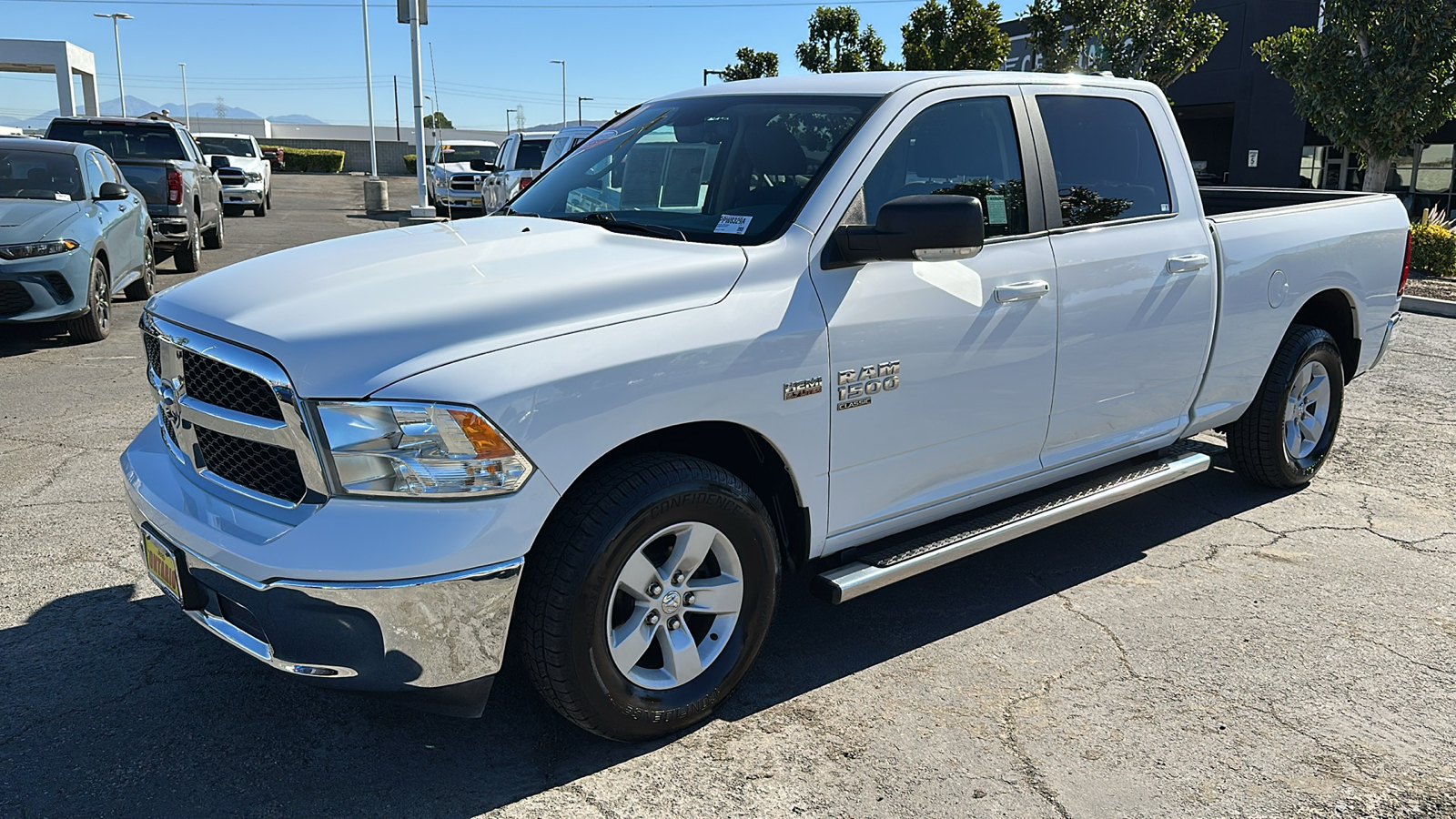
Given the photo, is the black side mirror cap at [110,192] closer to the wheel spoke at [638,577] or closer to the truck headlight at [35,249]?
the truck headlight at [35,249]

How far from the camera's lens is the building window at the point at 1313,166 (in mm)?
27406

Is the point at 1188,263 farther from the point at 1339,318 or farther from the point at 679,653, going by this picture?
the point at 679,653

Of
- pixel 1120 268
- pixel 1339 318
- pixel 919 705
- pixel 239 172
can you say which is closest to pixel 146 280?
pixel 1120 268

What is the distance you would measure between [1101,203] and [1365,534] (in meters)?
2.15

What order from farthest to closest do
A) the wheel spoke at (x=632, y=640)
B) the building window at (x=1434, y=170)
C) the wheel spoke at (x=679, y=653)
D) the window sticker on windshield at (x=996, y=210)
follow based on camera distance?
1. the building window at (x=1434, y=170)
2. the window sticker on windshield at (x=996, y=210)
3. the wheel spoke at (x=679, y=653)
4. the wheel spoke at (x=632, y=640)

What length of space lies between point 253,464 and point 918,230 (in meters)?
1.96

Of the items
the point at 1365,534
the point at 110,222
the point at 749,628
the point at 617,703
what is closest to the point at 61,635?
the point at 617,703

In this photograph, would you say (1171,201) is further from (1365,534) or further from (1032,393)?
(1365,534)

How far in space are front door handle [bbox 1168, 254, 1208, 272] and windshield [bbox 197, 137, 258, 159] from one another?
26490 mm

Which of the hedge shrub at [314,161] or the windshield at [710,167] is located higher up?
the hedge shrub at [314,161]

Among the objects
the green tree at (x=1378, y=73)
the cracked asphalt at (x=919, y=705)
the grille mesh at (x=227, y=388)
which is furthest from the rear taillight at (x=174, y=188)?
the green tree at (x=1378, y=73)

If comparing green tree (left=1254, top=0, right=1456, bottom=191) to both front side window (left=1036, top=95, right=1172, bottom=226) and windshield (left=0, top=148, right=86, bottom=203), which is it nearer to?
front side window (left=1036, top=95, right=1172, bottom=226)

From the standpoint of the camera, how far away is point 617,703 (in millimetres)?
3041

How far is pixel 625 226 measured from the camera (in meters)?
3.73
